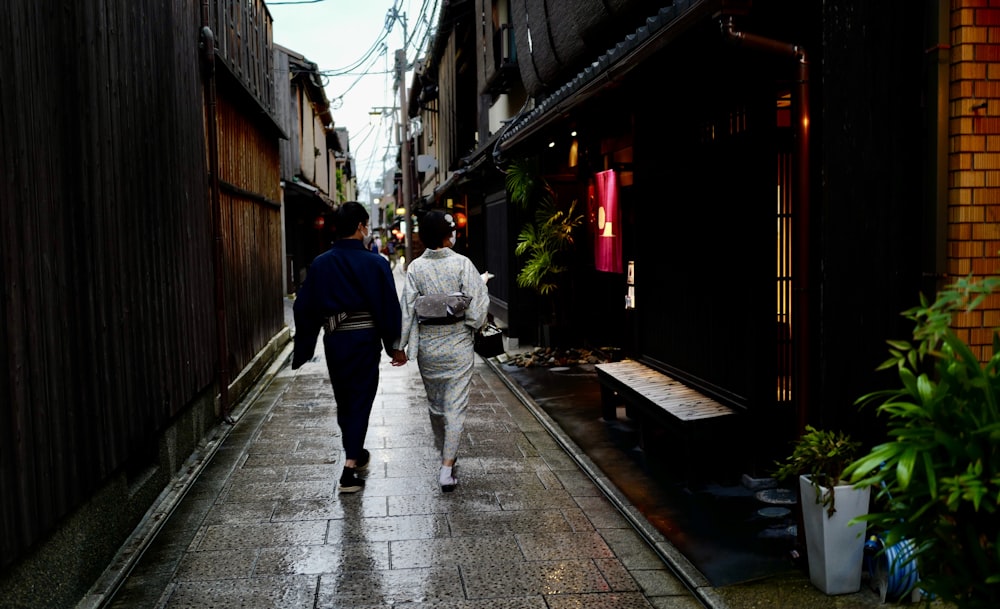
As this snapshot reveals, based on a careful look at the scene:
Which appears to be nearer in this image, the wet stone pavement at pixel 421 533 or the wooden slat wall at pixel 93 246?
the wooden slat wall at pixel 93 246

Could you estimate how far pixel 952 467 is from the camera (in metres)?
3.05

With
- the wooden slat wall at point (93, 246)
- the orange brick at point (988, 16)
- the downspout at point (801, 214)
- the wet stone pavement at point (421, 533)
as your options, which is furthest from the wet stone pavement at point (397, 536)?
the orange brick at point (988, 16)

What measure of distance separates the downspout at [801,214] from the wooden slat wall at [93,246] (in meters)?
4.81

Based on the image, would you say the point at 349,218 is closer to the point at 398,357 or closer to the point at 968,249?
the point at 398,357

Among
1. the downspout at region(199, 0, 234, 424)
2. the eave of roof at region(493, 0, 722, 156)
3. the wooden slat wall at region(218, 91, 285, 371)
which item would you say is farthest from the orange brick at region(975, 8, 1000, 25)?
the wooden slat wall at region(218, 91, 285, 371)

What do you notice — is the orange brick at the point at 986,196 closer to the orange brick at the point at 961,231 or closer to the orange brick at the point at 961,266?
the orange brick at the point at 961,231

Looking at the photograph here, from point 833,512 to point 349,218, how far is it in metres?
5.22

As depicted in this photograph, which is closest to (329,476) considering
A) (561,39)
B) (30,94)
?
(30,94)

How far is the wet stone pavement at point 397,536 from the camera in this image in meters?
5.71

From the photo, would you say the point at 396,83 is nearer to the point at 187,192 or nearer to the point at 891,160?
the point at 187,192

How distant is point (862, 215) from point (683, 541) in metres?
2.75

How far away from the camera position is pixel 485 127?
2459cm

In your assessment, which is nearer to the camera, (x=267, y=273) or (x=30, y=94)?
(x=30, y=94)

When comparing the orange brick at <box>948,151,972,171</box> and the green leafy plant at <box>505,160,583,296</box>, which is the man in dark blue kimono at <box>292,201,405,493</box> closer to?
the orange brick at <box>948,151,972,171</box>
